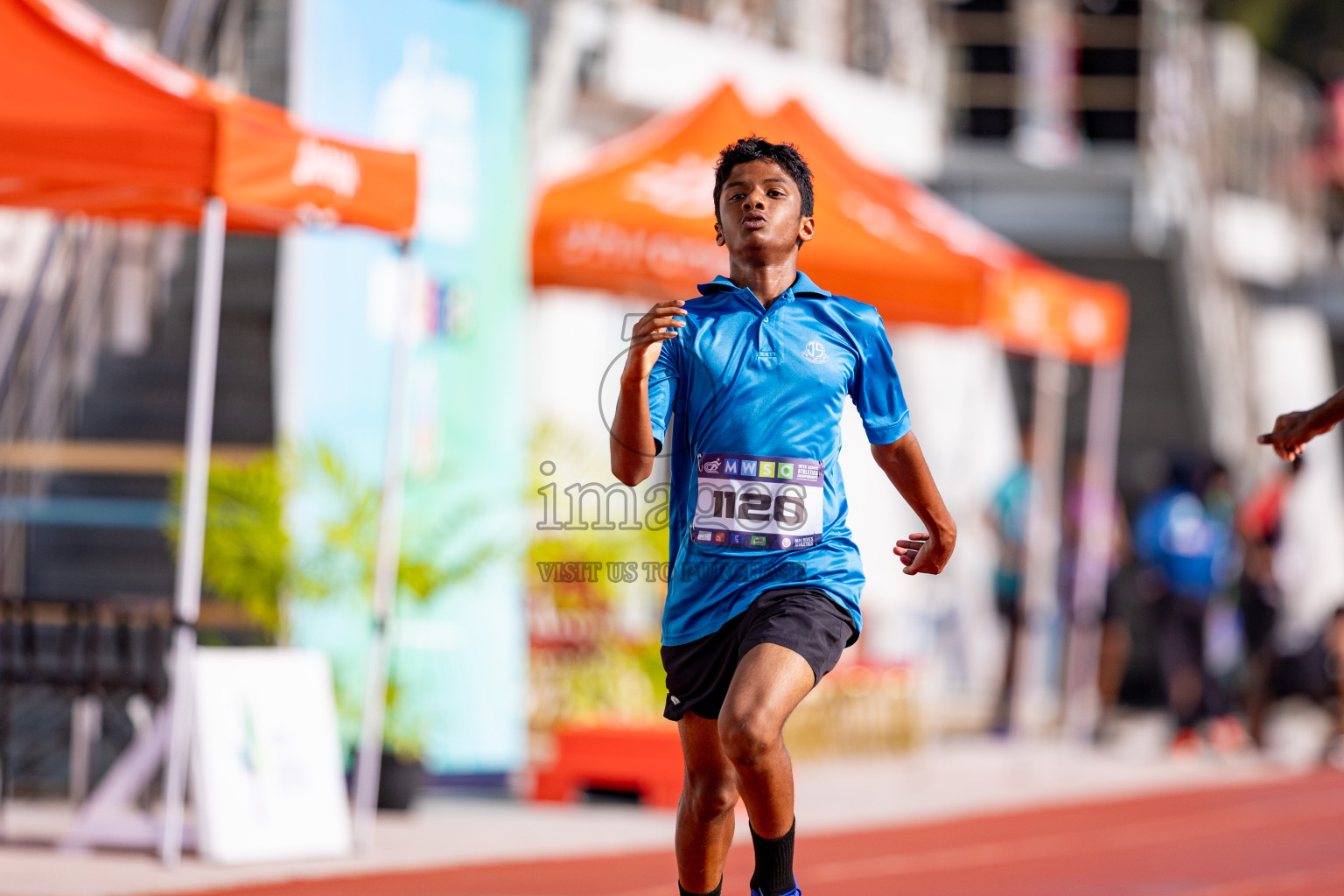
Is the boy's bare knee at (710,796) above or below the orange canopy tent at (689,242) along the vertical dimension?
below

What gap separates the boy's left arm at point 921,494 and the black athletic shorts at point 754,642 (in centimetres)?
24

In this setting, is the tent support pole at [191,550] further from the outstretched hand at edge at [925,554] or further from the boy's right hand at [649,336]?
the boy's right hand at [649,336]

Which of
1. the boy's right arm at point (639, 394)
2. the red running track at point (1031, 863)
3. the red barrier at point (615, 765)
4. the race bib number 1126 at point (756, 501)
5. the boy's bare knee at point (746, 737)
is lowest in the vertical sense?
the red running track at point (1031, 863)

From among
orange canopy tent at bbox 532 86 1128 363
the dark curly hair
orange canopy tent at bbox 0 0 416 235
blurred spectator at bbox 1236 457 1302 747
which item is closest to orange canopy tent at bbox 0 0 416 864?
orange canopy tent at bbox 0 0 416 235

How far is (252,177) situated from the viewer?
8461 millimetres

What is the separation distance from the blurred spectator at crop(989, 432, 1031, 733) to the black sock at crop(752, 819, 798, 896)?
10.7m

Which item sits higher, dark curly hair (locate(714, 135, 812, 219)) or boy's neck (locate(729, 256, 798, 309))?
dark curly hair (locate(714, 135, 812, 219))

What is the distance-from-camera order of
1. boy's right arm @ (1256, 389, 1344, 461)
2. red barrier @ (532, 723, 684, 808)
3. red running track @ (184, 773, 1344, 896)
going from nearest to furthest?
1. boy's right arm @ (1256, 389, 1344, 461)
2. red running track @ (184, 773, 1344, 896)
3. red barrier @ (532, 723, 684, 808)

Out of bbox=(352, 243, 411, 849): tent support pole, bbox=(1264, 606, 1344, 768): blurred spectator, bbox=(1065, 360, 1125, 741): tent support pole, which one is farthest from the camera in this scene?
bbox=(1264, 606, 1344, 768): blurred spectator

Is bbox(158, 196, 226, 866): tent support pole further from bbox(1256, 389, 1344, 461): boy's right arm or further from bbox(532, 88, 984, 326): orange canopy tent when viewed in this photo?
bbox(1256, 389, 1344, 461): boy's right arm

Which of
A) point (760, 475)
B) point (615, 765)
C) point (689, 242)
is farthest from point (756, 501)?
point (689, 242)

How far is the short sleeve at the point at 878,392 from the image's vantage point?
5.23 metres

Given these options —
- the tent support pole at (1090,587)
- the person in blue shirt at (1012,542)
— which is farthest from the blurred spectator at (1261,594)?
the person in blue shirt at (1012,542)

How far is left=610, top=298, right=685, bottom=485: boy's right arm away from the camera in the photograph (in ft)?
15.9
